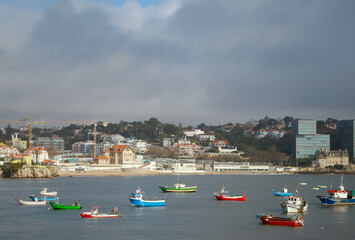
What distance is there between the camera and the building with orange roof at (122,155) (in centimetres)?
15512

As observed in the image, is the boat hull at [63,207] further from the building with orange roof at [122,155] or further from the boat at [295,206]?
the building with orange roof at [122,155]

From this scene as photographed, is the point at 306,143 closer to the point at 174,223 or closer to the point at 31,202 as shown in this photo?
the point at 31,202

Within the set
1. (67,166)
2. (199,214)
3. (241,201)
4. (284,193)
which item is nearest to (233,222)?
(199,214)

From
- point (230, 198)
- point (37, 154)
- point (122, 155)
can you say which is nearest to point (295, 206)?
point (230, 198)

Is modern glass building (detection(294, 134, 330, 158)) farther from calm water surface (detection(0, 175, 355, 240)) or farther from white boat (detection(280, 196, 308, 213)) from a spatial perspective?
white boat (detection(280, 196, 308, 213))

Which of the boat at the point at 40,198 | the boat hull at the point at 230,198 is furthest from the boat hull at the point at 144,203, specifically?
the boat hull at the point at 230,198

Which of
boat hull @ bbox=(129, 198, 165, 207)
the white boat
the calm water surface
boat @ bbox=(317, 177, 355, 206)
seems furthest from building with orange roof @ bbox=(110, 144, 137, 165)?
the white boat

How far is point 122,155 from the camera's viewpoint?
15500cm

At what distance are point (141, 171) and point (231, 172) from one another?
1218 inches

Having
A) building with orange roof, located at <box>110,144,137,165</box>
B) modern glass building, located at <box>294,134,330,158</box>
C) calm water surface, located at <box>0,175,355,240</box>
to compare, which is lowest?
calm water surface, located at <box>0,175,355,240</box>

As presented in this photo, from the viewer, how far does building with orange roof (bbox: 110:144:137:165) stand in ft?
509

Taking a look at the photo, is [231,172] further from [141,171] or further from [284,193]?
[284,193]

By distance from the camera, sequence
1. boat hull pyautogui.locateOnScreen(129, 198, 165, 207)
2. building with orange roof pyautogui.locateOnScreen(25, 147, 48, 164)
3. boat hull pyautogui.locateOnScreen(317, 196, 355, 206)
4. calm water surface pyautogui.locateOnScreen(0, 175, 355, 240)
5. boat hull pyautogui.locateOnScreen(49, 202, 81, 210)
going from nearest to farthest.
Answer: calm water surface pyautogui.locateOnScreen(0, 175, 355, 240), boat hull pyautogui.locateOnScreen(49, 202, 81, 210), boat hull pyautogui.locateOnScreen(129, 198, 165, 207), boat hull pyautogui.locateOnScreen(317, 196, 355, 206), building with orange roof pyautogui.locateOnScreen(25, 147, 48, 164)

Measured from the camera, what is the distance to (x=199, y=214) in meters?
52.0
